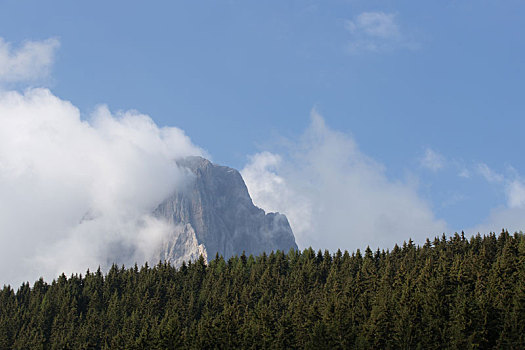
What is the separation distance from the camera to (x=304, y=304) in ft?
389

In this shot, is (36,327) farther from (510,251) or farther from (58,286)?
(510,251)

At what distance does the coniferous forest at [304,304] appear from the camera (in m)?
92.6

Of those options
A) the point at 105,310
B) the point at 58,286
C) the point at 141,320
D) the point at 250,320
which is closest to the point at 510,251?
the point at 250,320

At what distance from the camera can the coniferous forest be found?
92.6m

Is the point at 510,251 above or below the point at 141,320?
above

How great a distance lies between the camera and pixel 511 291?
10081cm

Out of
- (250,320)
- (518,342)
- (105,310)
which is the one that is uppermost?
(105,310)

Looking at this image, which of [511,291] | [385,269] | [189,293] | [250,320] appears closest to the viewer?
[511,291]

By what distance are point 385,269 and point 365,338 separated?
179 ft

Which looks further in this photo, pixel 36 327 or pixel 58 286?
A: pixel 58 286

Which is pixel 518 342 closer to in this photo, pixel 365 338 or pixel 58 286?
pixel 365 338

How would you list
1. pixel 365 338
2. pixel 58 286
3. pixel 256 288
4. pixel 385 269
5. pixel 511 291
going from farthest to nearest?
pixel 58 286 → pixel 256 288 → pixel 385 269 → pixel 511 291 → pixel 365 338

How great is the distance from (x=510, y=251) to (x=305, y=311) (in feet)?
145

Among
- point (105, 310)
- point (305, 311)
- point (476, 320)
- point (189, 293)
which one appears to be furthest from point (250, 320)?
point (105, 310)
